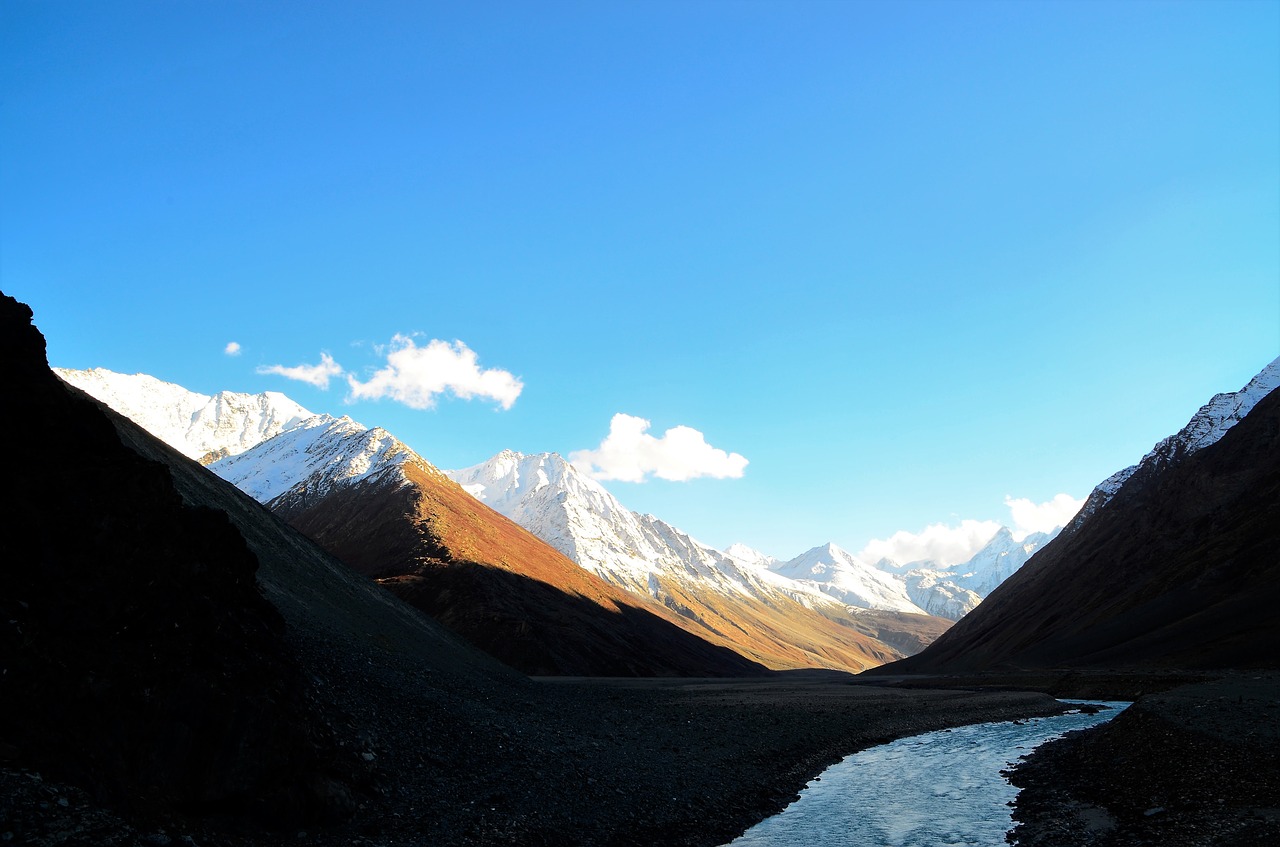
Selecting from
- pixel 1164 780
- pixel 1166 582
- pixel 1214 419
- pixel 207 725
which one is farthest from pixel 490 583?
pixel 1214 419

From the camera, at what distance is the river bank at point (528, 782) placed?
15.0 metres

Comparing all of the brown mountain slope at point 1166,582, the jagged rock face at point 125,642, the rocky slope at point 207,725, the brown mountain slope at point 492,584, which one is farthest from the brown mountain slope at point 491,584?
the jagged rock face at point 125,642

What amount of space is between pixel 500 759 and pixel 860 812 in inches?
613

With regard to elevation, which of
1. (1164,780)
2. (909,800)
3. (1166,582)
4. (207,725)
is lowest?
(909,800)

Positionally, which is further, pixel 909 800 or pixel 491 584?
pixel 491 584

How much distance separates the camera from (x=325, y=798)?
18938 mm

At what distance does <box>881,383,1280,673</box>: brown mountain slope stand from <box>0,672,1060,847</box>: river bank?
62.8 metres

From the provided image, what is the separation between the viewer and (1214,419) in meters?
154

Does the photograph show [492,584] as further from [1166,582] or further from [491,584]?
[1166,582]

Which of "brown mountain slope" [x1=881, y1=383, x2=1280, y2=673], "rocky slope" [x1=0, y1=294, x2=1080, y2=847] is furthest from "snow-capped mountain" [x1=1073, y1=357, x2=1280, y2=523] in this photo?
"rocky slope" [x1=0, y1=294, x2=1080, y2=847]

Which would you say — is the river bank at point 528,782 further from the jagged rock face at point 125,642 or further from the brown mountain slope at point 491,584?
the brown mountain slope at point 491,584

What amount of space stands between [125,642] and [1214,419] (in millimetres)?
198428

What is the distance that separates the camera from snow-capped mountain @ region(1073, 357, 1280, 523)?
149m

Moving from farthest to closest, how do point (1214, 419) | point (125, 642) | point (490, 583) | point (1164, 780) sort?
Result: point (1214, 419) → point (490, 583) → point (1164, 780) → point (125, 642)
